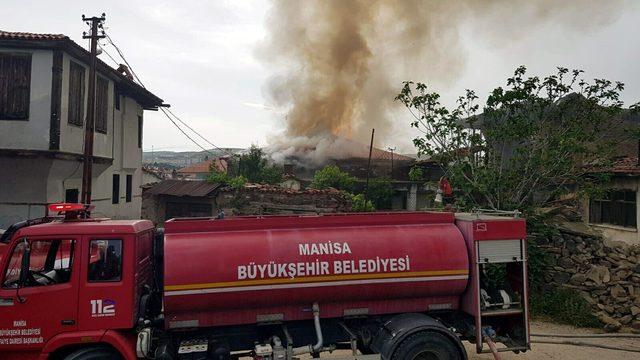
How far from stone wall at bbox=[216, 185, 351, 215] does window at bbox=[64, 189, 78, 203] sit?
237 inches

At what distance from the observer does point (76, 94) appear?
15398 millimetres

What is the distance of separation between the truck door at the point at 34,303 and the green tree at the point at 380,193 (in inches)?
1089

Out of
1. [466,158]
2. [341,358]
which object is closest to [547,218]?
[466,158]

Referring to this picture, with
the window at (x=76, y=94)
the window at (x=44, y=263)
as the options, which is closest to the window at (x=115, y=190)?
the window at (x=76, y=94)

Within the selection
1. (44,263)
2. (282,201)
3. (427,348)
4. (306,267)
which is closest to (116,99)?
(282,201)

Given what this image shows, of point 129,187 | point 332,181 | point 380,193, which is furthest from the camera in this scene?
point 380,193

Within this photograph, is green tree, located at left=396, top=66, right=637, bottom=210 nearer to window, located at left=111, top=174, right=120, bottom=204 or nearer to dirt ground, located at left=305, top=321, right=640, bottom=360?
dirt ground, located at left=305, top=321, right=640, bottom=360

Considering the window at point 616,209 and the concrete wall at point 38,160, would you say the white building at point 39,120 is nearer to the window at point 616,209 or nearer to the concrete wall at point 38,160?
the concrete wall at point 38,160

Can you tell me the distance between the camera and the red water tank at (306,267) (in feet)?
19.3

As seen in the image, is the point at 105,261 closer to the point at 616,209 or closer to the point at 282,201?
the point at 282,201

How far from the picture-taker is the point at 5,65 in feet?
45.9

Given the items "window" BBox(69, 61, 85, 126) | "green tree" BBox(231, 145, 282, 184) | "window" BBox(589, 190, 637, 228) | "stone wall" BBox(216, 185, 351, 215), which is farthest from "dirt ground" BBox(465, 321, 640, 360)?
"green tree" BBox(231, 145, 282, 184)

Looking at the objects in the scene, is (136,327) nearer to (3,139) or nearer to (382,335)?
(382,335)

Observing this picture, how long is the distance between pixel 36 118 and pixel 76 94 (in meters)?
1.95
